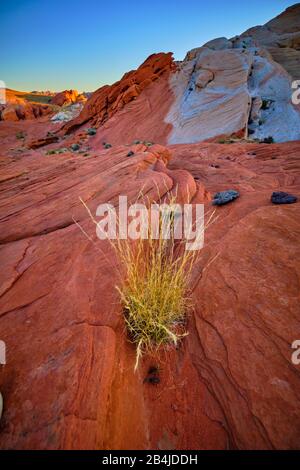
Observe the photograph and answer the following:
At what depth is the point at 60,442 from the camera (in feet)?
4.06

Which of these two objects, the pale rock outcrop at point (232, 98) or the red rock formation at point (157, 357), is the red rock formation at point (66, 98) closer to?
the pale rock outcrop at point (232, 98)

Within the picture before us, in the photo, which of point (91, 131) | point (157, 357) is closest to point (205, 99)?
point (91, 131)

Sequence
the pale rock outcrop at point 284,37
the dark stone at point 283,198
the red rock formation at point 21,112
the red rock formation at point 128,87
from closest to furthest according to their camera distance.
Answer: the dark stone at point 283,198 → the red rock formation at point 128,87 → the pale rock outcrop at point 284,37 → the red rock formation at point 21,112

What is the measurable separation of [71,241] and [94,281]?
2.92 feet

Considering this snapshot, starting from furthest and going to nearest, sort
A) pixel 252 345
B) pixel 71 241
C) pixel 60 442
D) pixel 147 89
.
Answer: pixel 147 89 → pixel 71 241 → pixel 252 345 → pixel 60 442

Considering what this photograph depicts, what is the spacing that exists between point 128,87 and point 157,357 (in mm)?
19332

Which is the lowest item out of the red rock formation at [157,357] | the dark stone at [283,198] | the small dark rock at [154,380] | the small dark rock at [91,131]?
the small dark rock at [154,380]

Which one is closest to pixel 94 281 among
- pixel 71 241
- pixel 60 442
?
pixel 71 241

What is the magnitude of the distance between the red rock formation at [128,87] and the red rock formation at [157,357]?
16.4m

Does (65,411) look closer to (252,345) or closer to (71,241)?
(252,345)

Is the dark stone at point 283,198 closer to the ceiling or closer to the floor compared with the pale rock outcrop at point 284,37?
closer to the floor

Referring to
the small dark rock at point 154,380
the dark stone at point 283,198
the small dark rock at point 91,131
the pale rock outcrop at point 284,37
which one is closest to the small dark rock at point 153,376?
the small dark rock at point 154,380

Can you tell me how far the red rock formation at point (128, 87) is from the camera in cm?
1688

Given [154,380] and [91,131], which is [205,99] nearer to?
[91,131]
